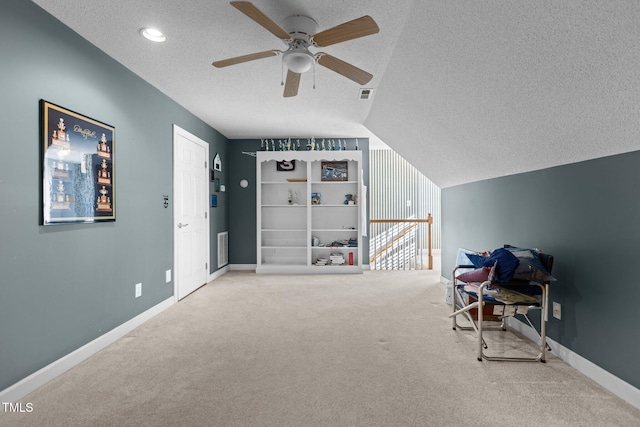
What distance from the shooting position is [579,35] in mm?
1532

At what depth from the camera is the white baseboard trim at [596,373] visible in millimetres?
1844

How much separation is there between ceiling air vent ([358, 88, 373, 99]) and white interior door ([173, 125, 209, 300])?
91.6 inches

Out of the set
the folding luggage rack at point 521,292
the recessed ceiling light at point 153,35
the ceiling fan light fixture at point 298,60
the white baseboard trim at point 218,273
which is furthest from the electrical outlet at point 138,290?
the folding luggage rack at point 521,292

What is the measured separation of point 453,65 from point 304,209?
4.06 metres

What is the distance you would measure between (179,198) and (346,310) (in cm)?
251

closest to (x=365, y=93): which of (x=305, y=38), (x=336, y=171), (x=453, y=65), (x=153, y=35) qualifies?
(x=453, y=65)

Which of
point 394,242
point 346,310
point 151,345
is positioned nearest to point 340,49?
point 346,310

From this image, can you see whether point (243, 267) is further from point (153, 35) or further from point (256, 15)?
point (256, 15)

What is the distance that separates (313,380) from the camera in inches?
84.0

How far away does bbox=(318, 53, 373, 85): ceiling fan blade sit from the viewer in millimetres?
2377

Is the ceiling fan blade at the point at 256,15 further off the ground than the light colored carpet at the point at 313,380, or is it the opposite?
the ceiling fan blade at the point at 256,15

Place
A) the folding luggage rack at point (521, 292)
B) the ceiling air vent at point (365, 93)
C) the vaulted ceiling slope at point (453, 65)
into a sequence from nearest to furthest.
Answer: the vaulted ceiling slope at point (453, 65)
the folding luggage rack at point (521, 292)
the ceiling air vent at point (365, 93)

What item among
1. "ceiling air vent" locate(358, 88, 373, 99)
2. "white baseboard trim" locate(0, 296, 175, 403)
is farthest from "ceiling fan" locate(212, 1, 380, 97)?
"white baseboard trim" locate(0, 296, 175, 403)

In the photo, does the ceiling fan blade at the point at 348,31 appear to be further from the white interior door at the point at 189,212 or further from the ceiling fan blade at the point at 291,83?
the white interior door at the point at 189,212
